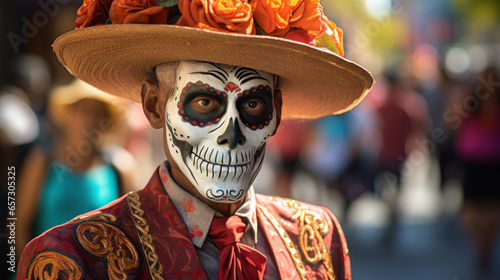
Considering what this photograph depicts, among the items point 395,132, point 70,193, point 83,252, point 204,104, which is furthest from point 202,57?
point 395,132

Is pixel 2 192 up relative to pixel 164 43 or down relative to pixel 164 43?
down

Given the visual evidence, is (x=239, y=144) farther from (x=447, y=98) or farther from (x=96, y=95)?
(x=447, y=98)

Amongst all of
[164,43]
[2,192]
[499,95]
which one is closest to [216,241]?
[164,43]

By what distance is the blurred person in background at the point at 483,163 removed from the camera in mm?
7961

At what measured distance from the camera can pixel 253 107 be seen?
2.76 meters

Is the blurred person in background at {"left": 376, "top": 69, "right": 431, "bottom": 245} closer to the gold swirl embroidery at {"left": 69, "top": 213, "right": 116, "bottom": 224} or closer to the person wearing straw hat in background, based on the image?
the person wearing straw hat in background

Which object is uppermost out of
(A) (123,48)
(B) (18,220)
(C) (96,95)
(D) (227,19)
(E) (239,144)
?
(D) (227,19)

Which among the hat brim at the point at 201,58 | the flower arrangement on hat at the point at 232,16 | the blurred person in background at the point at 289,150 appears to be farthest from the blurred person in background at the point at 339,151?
the flower arrangement on hat at the point at 232,16

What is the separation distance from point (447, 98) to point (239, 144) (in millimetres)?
7749

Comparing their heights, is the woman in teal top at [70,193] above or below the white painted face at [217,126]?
below

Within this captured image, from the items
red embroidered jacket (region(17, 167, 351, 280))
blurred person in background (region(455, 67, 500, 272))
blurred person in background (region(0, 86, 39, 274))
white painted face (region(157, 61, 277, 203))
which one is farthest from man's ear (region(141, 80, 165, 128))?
blurred person in background (region(455, 67, 500, 272))

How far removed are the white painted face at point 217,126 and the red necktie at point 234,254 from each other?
5.1 inches

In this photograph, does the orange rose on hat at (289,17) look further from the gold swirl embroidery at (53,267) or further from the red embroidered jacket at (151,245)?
the gold swirl embroidery at (53,267)

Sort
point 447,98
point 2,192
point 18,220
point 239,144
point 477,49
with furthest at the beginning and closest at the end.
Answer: point 477,49
point 447,98
point 2,192
point 18,220
point 239,144
